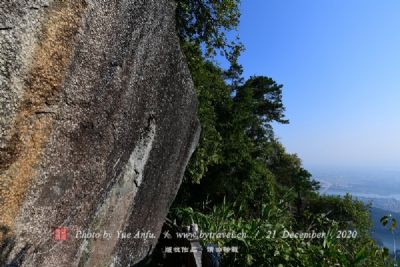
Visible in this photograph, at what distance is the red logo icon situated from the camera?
155 inches

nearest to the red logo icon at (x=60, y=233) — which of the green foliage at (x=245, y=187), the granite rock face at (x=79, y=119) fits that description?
the granite rock face at (x=79, y=119)

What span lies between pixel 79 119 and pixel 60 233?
1.29 m

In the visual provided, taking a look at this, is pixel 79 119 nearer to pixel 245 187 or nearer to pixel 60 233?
pixel 60 233

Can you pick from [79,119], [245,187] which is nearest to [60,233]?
[79,119]

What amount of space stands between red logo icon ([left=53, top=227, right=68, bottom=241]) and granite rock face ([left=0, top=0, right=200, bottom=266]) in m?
0.01

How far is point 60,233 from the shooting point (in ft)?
13.1

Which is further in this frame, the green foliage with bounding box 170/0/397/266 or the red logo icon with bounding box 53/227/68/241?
the green foliage with bounding box 170/0/397/266

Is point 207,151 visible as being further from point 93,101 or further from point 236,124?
point 93,101

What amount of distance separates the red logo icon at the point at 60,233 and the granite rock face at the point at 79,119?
0.01m

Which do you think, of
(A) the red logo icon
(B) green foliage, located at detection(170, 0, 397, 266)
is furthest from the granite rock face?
(B) green foliage, located at detection(170, 0, 397, 266)

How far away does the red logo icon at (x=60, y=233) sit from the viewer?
3.93 meters

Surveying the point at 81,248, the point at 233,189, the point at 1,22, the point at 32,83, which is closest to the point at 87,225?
the point at 81,248

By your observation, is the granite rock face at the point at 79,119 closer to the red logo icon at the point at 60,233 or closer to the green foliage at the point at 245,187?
the red logo icon at the point at 60,233

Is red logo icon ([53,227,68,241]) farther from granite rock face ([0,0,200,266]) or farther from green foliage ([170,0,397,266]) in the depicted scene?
green foliage ([170,0,397,266])
